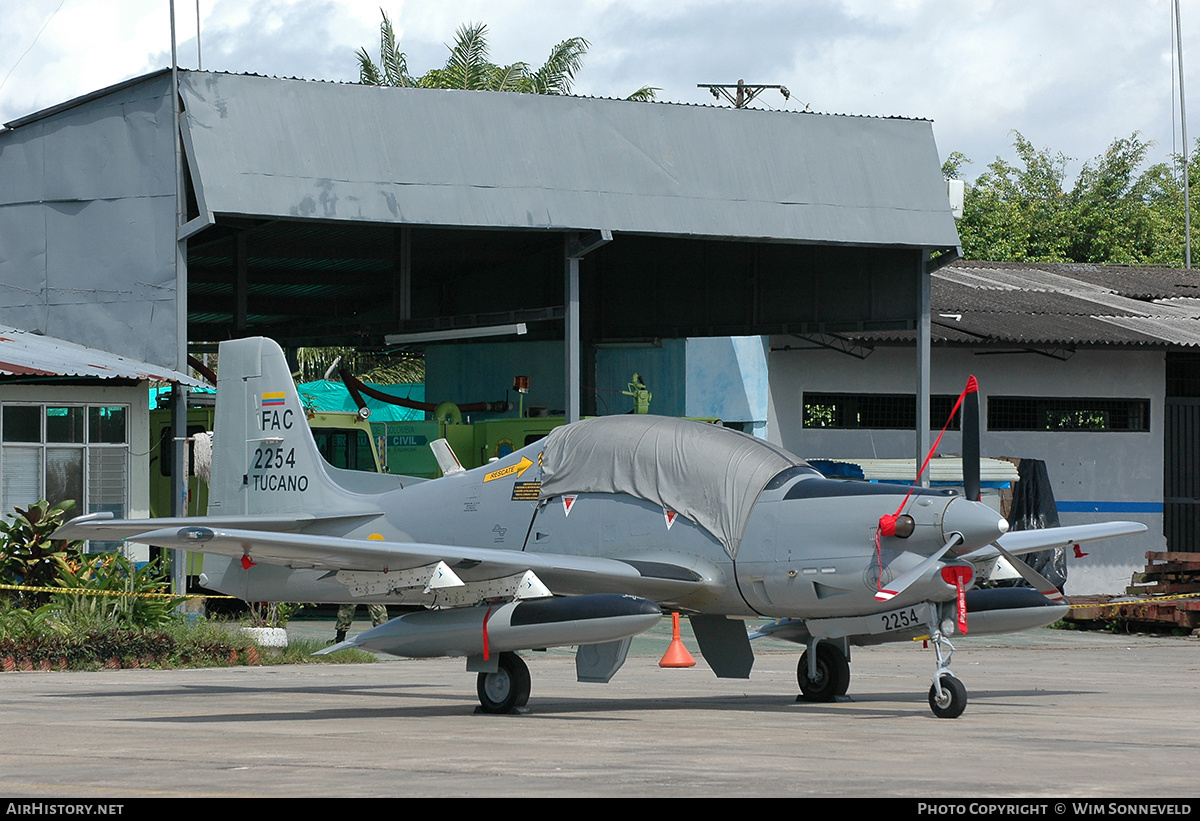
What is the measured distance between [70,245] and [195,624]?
5.64 m

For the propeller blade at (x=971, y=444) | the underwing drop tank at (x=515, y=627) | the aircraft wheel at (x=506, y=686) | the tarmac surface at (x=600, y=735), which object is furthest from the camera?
the propeller blade at (x=971, y=444)

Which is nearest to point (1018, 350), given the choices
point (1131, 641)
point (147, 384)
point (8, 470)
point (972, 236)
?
point (1131, 641)

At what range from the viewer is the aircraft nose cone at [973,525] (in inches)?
447

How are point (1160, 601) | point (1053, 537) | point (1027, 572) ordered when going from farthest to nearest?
point (1160, 601) < point (1053, 537) < point (1027, 572)

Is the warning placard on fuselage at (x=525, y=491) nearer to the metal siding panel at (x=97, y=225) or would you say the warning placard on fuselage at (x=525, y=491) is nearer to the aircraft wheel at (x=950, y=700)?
the aircraft wheel at (x=950, y=700)

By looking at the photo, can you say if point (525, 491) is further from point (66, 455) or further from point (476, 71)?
point (476, 71)

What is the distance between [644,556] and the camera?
12.5 meters

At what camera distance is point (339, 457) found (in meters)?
24.2

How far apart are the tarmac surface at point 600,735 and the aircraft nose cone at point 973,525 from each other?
134cm

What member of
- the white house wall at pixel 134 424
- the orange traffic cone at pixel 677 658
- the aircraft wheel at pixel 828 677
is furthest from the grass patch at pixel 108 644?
the orange traffic cone at pixel 677 658

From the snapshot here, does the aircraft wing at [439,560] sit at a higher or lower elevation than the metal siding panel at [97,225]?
lower

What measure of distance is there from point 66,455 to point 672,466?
10.8 m

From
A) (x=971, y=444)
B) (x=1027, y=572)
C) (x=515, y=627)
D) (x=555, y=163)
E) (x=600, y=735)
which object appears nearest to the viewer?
(x=600, y=735)

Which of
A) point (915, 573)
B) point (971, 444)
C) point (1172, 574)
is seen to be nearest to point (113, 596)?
point (971, 444)
